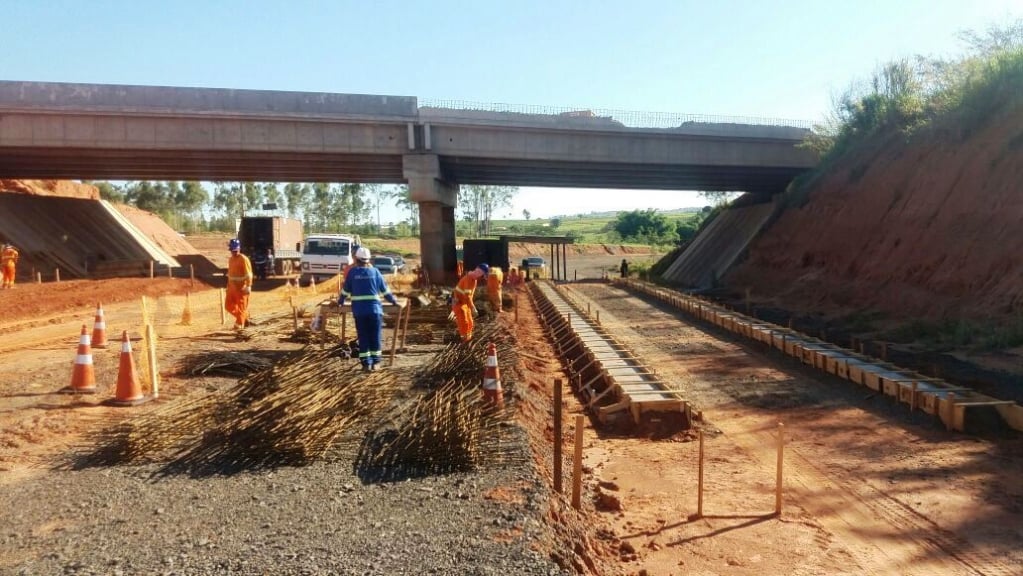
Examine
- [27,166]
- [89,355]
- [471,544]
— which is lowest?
[471,544]

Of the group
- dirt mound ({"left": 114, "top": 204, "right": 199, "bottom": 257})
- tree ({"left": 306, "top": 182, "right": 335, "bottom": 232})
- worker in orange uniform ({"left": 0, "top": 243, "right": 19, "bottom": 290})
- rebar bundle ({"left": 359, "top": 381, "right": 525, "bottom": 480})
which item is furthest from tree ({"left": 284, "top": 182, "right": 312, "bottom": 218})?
rebar bundle ({"left": 359, "top": 381, "right": 525, "bottom": 480})

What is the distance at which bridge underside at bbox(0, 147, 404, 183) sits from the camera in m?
28.1

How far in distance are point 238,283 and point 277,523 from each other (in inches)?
357

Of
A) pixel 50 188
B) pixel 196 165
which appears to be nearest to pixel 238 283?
pixel 196 165

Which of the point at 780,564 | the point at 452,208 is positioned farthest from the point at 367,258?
the point at 452,208

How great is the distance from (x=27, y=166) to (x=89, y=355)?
95.5 feet

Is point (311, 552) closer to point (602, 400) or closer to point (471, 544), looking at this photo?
point (471, 544)

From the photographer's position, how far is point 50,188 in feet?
130

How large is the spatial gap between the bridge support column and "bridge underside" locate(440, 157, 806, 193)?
3.97ft

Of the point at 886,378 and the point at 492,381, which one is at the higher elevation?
the point at 492,381

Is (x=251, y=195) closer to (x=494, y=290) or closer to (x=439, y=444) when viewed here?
(x=494, y=290)

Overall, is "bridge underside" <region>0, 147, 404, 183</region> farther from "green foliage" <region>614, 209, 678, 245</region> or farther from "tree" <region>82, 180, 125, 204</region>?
"green foliage" <region>614, 209, 678, 245</region>

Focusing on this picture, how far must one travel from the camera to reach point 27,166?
31.6 meters

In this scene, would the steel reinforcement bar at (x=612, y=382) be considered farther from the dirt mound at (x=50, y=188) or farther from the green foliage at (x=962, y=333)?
the dirt mound at (x=50, y=188)
